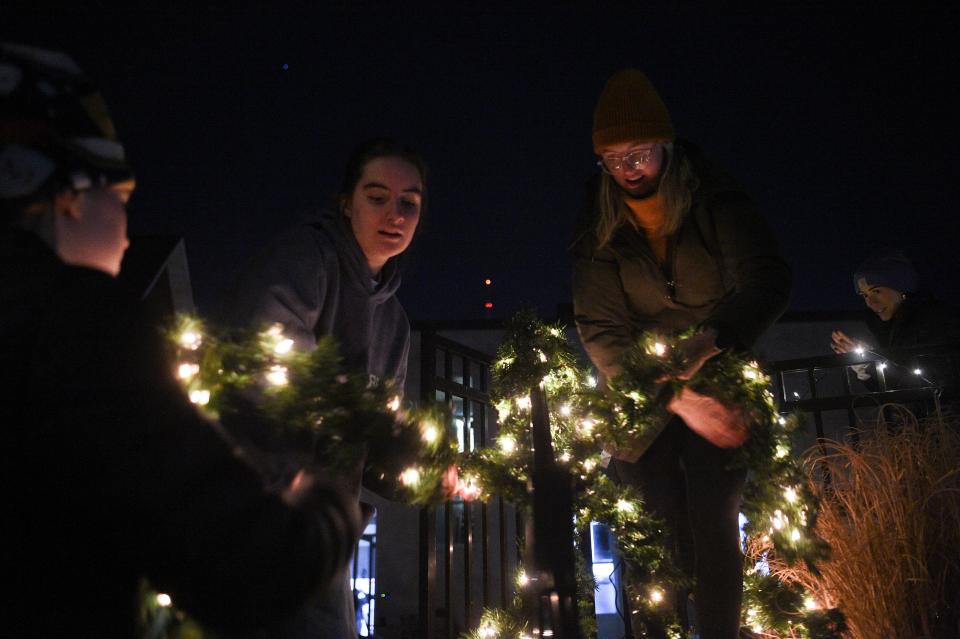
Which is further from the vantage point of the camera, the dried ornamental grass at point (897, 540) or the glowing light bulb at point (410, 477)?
the dried ornamental grass at point (897, 540)

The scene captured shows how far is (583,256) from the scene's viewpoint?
2.73 m

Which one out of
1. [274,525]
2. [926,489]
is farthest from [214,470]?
[926,489]

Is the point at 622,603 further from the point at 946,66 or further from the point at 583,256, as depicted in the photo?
the point at 946,66

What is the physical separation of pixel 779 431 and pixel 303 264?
1740 mm

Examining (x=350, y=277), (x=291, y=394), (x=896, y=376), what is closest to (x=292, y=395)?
(x=291, y=394)

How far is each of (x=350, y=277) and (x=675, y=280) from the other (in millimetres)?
1323

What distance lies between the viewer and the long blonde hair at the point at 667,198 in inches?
96.0

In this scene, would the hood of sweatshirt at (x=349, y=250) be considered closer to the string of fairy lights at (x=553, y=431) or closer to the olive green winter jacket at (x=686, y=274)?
the string of fairy lights at (x=553, y=431)

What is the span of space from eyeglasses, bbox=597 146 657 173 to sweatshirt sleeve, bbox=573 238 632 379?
336 mm

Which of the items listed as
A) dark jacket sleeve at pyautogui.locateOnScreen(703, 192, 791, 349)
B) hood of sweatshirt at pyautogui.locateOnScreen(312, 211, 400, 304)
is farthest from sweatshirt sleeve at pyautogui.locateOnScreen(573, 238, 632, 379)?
hood of sweatshirt at pyautogui.locateOnScreen(312, 211, 400, 304)

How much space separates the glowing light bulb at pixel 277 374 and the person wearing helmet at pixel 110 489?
0.43 meters

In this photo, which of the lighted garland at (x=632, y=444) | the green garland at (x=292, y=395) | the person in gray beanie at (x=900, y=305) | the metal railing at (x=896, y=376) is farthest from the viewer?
the person in gray beanie at (x=900, y=305)

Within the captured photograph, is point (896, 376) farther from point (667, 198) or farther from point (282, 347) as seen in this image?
point (282, 347)

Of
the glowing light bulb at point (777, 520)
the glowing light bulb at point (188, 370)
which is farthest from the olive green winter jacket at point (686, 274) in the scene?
the glowing light bulb at point (188, 370)
